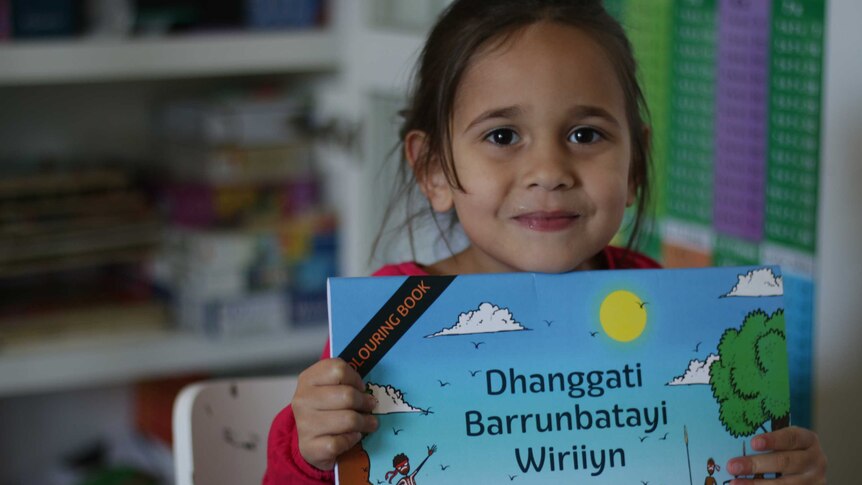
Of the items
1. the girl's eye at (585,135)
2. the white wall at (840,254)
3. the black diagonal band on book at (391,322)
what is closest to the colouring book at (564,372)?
the black diagonal band on book at (391,322)

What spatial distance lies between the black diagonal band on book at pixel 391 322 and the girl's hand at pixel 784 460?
239 mm

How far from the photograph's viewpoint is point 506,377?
2.57ft

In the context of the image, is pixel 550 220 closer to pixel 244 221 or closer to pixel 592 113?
pixel 592 113

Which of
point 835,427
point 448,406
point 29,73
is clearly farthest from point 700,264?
point 29,73

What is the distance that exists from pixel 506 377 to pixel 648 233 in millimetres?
568

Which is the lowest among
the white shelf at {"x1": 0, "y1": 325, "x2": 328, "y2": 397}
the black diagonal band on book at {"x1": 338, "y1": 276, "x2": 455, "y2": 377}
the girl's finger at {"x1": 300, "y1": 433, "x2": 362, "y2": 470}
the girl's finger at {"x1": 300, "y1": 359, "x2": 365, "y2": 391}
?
the girl's finger at {"x1": 300, "y1": 433, "x2": 362, "y2": 470}

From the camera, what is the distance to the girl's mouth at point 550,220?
0.84m

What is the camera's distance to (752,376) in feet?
2.64

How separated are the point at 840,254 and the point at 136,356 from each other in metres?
1.07

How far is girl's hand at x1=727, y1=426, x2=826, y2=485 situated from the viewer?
31.3 inches

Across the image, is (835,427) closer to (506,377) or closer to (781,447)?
(781,447)

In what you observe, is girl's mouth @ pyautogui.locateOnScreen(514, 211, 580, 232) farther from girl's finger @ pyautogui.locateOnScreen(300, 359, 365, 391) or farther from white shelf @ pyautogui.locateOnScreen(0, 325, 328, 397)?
white shelf @ pyautogui.locateOnScreen(0, 325, 328, 397)

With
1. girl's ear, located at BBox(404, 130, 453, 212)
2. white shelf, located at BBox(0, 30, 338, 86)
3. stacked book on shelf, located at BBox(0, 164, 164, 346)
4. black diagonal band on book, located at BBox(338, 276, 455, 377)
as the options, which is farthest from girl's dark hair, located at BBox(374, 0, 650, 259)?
stacked book on shelf, located at BBox(0, 164, 164, 346)

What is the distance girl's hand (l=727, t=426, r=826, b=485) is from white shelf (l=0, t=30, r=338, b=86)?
44.1 inches
